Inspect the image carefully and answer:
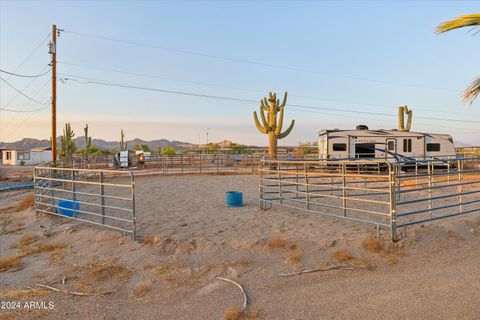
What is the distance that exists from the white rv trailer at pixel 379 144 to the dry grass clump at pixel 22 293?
655 inches

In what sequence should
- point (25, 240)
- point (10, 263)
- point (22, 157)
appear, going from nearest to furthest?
point (10, 263) < point (25, 240) < point (22, 157)

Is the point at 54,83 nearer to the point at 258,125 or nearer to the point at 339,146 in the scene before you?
the point at 258,125

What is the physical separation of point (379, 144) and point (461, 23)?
1658 centimetres

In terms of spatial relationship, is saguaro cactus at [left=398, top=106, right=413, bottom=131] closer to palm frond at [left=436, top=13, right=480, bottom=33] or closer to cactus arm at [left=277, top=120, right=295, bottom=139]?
cactus arm at [left=277, top=120, right=295, bottom=139]

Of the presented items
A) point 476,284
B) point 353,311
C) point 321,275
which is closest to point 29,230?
point 321,275

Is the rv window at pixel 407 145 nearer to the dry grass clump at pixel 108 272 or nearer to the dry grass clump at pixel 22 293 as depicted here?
the dry grass clump at pixel 108 272

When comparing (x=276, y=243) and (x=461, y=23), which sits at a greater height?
(x=461, y=23)

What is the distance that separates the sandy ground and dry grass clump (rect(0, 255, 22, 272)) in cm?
5

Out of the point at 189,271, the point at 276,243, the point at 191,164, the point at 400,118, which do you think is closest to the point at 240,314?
the point at 189,271

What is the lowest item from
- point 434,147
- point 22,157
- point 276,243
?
point 276,243

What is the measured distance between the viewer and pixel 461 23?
3.45 meters

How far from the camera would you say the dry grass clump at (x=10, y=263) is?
4535 millimetres

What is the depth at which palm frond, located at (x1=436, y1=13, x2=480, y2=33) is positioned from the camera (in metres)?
3.35

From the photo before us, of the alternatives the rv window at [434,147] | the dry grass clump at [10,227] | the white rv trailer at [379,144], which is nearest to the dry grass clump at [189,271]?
the dry grass clump at [10,227]
